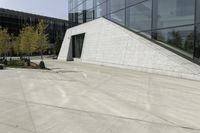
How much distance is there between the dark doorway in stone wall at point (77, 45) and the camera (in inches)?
1739

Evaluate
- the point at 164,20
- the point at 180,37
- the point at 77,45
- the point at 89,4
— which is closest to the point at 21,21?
the point at 77,45

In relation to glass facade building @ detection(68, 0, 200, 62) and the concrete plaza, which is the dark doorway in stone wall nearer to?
glass facade building @ detection(68, 0, 200, 62)

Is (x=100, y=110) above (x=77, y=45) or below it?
below

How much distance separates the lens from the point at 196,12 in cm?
1888

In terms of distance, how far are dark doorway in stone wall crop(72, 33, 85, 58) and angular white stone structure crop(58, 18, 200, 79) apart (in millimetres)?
1366

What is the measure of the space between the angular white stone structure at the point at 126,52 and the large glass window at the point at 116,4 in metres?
1.63

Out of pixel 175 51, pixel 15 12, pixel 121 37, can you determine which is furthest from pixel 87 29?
pixel 15 12

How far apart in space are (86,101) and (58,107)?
4.48 feet

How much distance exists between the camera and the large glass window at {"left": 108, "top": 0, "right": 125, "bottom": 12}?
3024 centimetres

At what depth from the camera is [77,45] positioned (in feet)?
153

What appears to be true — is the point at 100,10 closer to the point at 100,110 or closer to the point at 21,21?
the point at 100,110

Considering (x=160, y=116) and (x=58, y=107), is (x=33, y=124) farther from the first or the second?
(x=160, y=116)

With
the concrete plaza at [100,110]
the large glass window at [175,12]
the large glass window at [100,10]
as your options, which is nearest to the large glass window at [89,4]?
the large glass window at [100,10]

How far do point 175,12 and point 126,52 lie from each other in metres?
6.59
